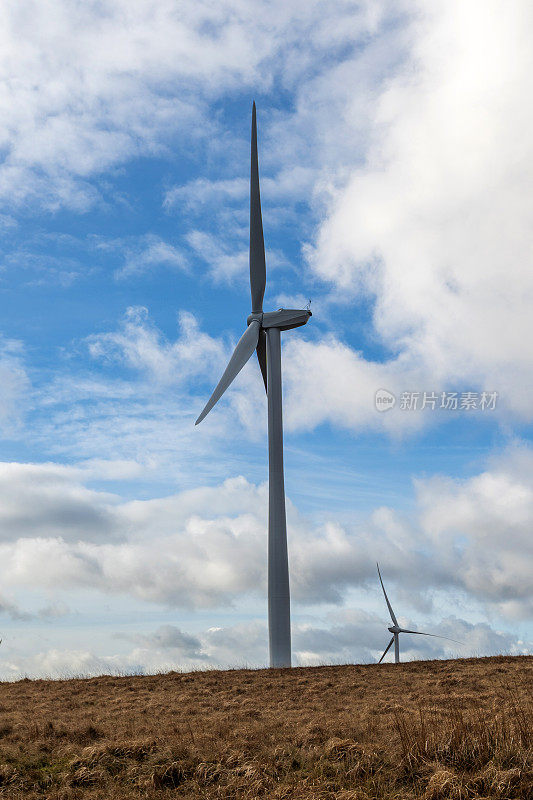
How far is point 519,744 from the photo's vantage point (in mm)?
11828

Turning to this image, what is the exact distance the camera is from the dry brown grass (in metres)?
11.3

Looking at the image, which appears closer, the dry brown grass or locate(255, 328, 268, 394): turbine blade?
the dry brown grass

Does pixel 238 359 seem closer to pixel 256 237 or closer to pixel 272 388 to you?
pixel 272 388

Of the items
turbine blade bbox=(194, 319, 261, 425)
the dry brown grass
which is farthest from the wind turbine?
the dry brown grass

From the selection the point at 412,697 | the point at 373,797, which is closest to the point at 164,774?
the point at 373,797

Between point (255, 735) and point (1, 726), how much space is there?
24.7 feet

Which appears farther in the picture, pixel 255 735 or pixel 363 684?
pixel 363 684

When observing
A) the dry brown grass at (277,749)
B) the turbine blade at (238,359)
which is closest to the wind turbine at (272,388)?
the turbine blade at (238,359)

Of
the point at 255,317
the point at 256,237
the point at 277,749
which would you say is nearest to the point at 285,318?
the point at 255,317

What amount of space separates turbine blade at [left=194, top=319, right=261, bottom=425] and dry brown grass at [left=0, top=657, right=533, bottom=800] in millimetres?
20679

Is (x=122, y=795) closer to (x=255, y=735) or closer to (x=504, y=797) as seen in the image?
(x=255, y=735)

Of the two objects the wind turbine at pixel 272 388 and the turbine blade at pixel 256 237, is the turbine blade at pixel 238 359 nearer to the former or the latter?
the wind turbine at pixel 272 388

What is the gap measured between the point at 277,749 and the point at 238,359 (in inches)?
1243

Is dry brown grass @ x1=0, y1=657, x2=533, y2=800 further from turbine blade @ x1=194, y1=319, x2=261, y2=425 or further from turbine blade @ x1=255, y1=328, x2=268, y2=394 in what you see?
turbine blade @ x1=255, y1=328, x2=268, y2=394
